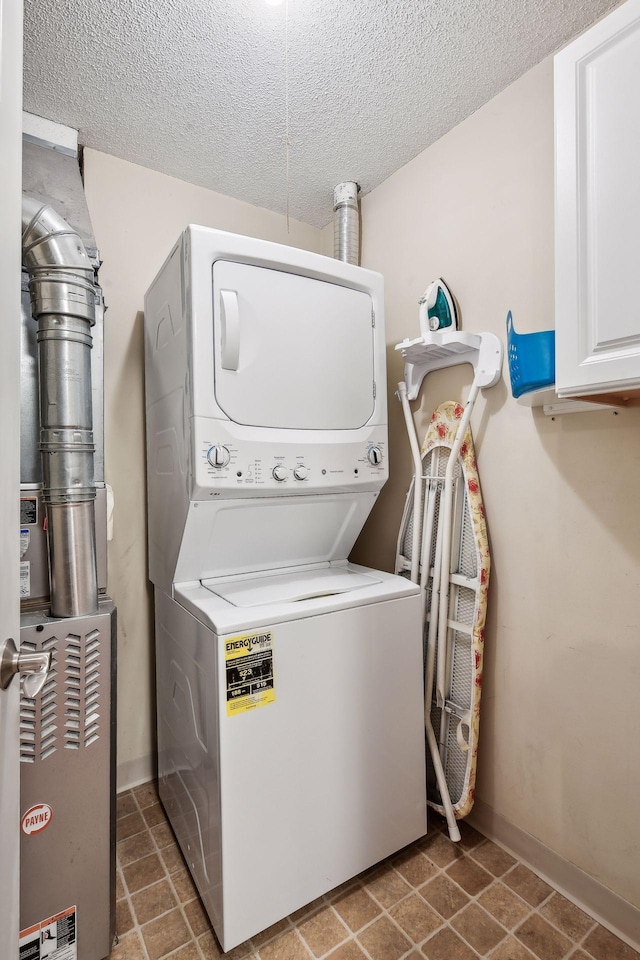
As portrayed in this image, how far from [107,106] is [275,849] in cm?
246

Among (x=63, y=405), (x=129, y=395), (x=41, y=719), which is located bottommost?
(x=41, y=719)

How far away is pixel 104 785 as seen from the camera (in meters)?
1.34

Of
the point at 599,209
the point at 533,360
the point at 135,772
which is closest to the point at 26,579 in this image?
the point at 135,772

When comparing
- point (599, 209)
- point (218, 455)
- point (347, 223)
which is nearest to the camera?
point (599, 209)

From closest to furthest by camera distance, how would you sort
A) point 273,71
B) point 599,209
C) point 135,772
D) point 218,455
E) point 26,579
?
point 599,209
point 26,579
point 218,455
point 273,71
point 135,772

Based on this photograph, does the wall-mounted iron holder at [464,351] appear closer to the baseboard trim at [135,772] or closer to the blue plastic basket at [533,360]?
the blue plastic basket at [533,360]

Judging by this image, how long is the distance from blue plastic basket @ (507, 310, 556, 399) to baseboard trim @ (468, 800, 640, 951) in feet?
4.78

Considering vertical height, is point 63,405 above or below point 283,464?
above

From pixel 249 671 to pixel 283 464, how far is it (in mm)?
640

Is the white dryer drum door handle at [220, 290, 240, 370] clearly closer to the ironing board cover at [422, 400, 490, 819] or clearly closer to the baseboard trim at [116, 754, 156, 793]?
the ironing board cover at [422, 400, 490, 819]

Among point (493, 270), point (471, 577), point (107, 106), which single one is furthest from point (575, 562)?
point (107, 106)

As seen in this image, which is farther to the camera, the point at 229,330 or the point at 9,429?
the point at 229,330

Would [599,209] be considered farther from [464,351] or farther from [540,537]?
[540,537]

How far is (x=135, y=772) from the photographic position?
2062 mm
